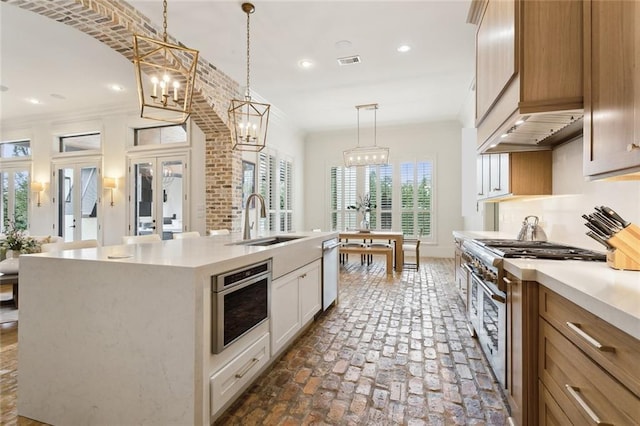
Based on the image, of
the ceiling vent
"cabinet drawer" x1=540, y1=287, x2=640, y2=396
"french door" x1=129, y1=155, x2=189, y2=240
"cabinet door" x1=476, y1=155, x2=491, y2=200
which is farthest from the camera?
"french door" x1=129, y1=155, x2=189, y2=240

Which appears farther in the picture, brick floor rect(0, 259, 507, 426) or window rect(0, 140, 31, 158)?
window rect(0, 140, 31, 158)

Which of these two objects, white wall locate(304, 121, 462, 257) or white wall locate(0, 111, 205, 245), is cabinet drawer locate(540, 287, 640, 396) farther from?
white wall locate(304, 121, 462, 257)

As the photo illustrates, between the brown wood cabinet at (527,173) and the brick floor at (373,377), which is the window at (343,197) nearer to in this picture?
the brick floor at (373,377)

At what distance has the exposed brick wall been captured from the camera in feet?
10.0

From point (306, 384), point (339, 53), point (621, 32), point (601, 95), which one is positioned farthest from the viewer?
point (339, 53)

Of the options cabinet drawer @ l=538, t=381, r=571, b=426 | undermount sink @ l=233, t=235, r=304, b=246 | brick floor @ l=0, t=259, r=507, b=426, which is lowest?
brick floor @ l=0, t=259, r=507, b=426

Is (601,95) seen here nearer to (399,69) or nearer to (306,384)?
(306,384)

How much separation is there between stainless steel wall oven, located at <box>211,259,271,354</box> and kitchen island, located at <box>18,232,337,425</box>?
0.03 meters

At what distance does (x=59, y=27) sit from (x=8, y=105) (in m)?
4.07

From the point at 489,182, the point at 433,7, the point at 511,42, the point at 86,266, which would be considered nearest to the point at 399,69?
the point at 433,7

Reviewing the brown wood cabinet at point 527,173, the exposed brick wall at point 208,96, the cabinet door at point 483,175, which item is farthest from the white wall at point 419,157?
the brown wood cabinet at point 527,173

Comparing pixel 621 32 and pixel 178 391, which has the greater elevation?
pixel 621 32

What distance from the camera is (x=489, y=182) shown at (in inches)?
136

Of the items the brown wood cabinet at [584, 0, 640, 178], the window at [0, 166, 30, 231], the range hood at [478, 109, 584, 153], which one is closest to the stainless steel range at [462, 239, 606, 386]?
the brown wood cabinet at [584, 0, 640, 178]
